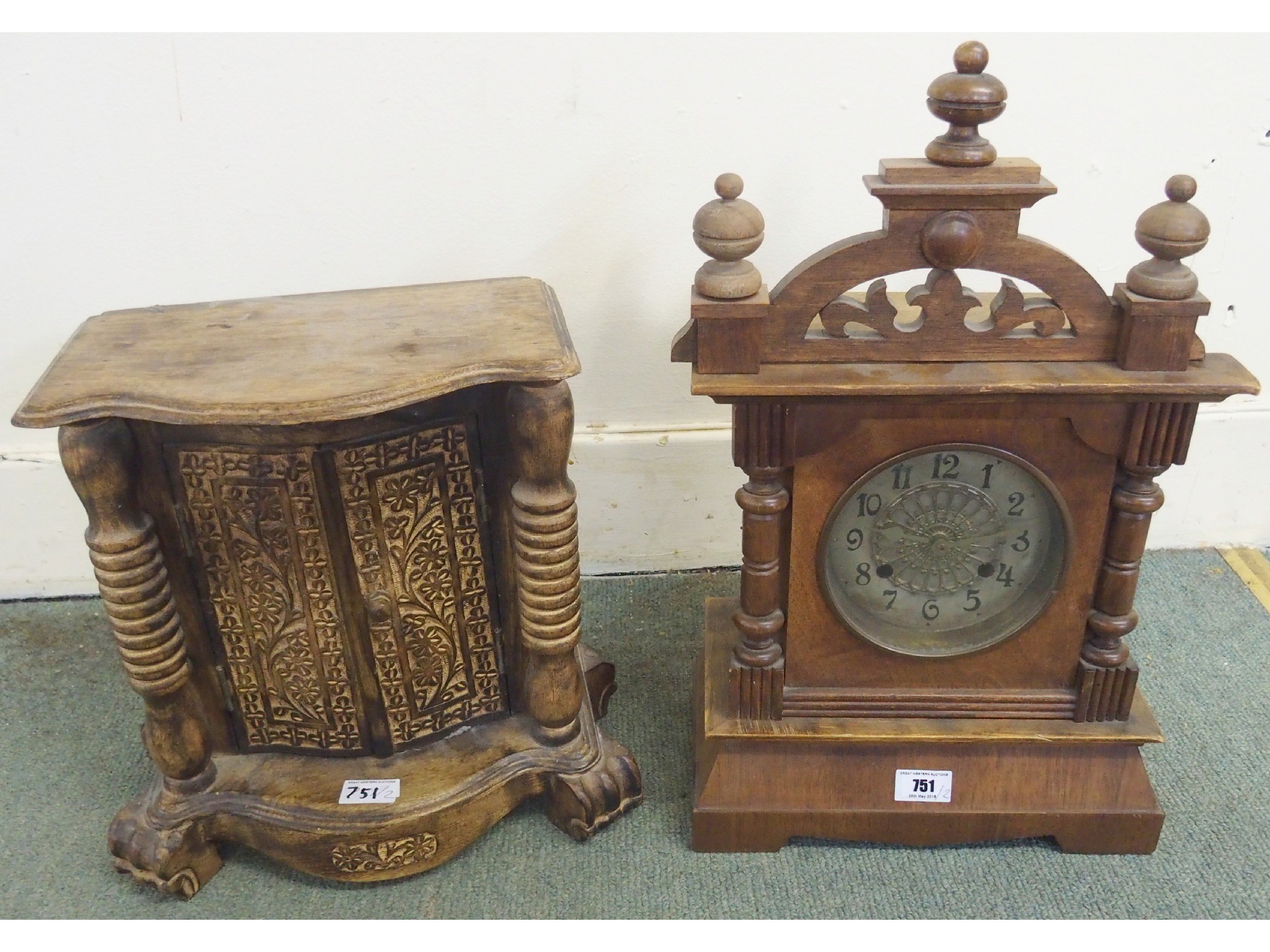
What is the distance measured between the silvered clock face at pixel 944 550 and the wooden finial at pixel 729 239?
0.27 metres

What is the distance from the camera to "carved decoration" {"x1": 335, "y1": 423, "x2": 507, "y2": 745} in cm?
124

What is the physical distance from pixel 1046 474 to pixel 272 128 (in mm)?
1167

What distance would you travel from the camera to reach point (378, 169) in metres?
1.58

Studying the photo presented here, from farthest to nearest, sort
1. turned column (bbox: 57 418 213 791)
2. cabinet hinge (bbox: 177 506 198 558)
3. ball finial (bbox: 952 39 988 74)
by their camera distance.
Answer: cabinet hinge (bbox: 177 506 198 558) → turned column (bbox: 57 418 213 791) → ball finial (bbox: 952 39 988 74)

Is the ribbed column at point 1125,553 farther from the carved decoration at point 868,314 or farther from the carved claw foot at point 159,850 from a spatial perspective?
the carved claw foot at point 159,850

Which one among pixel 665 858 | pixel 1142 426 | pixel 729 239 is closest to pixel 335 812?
pixel 665 858

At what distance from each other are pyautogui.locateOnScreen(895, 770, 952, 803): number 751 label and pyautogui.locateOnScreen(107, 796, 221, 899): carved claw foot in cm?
90

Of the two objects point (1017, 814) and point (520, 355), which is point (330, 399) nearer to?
point (520, 355)

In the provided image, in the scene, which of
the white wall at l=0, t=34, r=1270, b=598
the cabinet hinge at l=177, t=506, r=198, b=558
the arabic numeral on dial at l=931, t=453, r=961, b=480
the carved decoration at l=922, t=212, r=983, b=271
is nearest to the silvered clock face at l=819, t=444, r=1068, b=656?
the arabic numeral on dial at l=931, t=453, r=961, b=480

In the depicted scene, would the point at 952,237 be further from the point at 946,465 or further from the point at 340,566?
the point at 340,566

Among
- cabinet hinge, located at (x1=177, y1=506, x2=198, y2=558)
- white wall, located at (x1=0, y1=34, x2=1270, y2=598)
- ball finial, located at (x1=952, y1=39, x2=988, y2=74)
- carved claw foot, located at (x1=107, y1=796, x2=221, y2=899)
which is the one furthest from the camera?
white wall, located at (x1=0, y1=34, x2=1270, y2=598)

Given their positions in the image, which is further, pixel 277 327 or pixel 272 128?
pixel 272 128

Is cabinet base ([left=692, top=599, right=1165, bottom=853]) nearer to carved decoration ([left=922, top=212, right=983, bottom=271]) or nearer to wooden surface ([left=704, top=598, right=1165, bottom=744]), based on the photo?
wooden surface ([left=704, top=598, right=1165, bottom=744])

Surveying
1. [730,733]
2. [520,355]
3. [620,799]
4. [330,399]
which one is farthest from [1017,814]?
[330,399]
